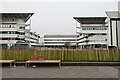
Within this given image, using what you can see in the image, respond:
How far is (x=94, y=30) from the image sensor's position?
8781 cm

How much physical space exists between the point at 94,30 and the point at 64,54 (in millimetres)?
70807

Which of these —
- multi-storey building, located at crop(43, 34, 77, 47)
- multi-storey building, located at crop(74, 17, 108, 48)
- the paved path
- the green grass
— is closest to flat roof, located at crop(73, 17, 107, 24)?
multi-storey building, located at crop(74, 17, 108, 48)

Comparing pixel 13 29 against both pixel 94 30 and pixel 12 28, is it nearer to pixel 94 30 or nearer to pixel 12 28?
pixel 12 28

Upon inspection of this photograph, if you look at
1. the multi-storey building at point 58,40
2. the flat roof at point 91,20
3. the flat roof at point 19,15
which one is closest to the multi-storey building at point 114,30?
the flat roof at point 91,20

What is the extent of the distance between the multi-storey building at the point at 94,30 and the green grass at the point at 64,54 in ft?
217

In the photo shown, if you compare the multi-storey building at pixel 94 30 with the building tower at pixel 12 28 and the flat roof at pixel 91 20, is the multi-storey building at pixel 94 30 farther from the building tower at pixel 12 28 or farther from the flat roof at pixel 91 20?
the building tower at pixel 12 28

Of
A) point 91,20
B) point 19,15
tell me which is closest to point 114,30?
point 91,20

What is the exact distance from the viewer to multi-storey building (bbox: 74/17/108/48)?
8562 centimetres

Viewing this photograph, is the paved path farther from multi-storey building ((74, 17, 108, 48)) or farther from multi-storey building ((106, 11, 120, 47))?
multi-storey building ((74, 17, 108, 48))

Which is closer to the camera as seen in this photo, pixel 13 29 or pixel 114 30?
pixel 114 30

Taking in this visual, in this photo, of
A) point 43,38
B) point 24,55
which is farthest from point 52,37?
point 24,55

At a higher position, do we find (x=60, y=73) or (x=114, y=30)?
(x=114, y=30)

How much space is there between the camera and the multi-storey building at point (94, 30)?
85.6 m

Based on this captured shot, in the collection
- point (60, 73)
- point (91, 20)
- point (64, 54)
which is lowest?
point (60, 73)
